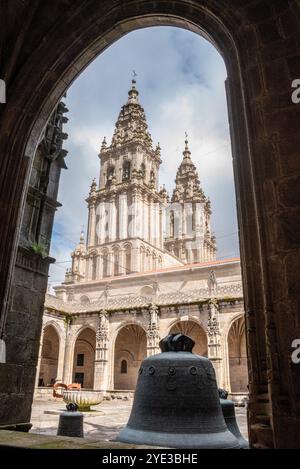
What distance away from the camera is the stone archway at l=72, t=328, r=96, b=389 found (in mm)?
33500

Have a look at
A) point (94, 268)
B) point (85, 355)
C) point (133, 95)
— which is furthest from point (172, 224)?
point (85, 355)

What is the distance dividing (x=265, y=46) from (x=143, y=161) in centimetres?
4527

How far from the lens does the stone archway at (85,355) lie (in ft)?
110

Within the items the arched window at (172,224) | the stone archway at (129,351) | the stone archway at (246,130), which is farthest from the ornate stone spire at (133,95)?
the stone archway at (246,130)

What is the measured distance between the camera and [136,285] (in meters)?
35.3

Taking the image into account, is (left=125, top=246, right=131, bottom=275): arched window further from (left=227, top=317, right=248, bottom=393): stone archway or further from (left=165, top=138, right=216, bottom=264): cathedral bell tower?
(left=227, top=317, right=248, bottom=393): stone archway

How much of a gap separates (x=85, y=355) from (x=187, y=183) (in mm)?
32408

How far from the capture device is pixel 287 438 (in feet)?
5.90

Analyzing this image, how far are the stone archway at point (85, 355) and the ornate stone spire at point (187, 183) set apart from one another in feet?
93.3

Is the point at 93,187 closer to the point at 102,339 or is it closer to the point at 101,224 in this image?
the point at 101,224

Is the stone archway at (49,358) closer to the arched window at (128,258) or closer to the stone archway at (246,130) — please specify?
the arched window at (128,258)

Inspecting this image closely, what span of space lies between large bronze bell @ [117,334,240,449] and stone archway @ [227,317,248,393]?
26.0m

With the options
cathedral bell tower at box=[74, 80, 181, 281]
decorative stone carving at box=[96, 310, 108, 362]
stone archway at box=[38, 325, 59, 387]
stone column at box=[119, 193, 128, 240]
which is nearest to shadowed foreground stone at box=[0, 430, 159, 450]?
decorative stone carving at box=[96, 310, 108, 362]

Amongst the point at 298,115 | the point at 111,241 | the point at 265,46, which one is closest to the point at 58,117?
the point at 265,46
